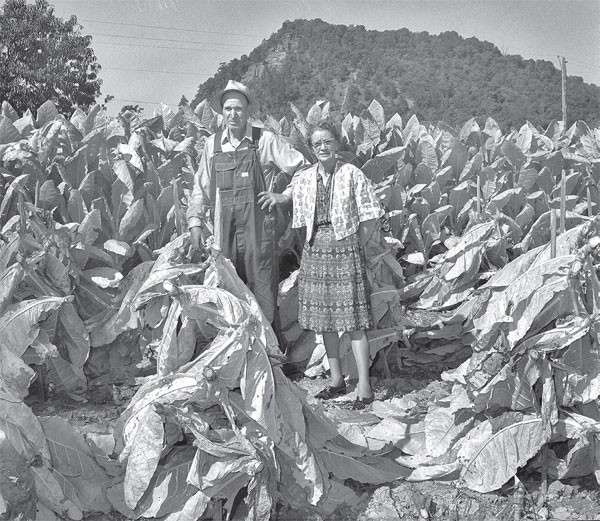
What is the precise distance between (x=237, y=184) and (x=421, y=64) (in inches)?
2008

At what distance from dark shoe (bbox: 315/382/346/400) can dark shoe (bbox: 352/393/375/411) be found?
0.15m

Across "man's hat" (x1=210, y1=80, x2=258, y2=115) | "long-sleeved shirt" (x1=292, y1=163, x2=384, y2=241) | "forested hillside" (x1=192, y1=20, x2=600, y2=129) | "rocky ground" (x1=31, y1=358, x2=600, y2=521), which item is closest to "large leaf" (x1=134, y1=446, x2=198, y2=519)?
"rocky ground" (x1=31, y1=358, x2=600, y2=521)

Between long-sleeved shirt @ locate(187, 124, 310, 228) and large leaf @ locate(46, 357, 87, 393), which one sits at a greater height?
long-sleeved shirt @ locate(187, 124, 310, 228)

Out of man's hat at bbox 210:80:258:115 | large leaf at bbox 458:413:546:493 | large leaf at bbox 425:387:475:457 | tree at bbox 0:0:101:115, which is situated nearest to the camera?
large leaf at bbox 458:413:546:493

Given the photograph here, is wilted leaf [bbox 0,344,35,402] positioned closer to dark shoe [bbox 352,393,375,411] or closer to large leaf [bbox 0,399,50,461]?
large leaf [bbox 0,399,50,461]

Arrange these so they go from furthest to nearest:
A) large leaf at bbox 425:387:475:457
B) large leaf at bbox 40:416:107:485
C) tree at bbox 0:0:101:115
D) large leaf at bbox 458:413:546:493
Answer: tree at bbox 0:0:101:115 < large leaf at bbox 425:387:475:457 < large leaf at bbox 458:413:546:493 < large leaf at bbox 40:416:107:485

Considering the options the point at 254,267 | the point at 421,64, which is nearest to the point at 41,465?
the point at 254,267

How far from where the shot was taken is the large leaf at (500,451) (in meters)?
2.43

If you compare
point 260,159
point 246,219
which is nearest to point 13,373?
point 246,219

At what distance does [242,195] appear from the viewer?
3301 mm

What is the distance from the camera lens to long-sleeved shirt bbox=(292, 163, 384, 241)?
10.8 ft

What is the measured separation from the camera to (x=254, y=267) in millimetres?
3354

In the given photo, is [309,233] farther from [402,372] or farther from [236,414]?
[236,414]

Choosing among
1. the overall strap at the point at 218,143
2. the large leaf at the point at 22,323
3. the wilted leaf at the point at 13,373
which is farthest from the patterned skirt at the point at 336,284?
the wilted leaf at the point at 13,373
